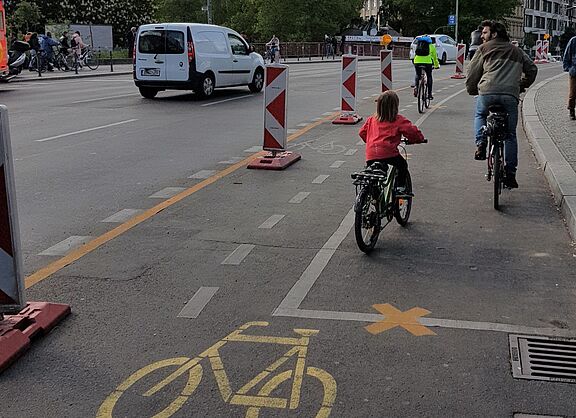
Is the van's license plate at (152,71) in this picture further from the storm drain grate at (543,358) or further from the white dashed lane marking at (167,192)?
the storm drain grate at (543,358)

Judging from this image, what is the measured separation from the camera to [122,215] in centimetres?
764

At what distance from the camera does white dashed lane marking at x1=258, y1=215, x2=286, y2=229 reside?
23.6ft

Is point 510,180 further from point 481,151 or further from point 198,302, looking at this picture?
point 198,302

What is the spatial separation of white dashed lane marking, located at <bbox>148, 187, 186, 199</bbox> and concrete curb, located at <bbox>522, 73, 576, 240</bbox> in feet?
13.2

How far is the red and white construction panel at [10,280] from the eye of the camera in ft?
14.1

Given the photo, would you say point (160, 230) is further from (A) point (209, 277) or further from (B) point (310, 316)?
(B) point (310, 316)

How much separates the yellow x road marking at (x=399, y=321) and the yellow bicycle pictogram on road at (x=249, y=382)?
1.56 ft

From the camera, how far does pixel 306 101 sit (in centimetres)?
2003

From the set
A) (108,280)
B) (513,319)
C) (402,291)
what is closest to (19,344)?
(108,280)

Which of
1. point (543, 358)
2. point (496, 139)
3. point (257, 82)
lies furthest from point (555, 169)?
point (257, 82)

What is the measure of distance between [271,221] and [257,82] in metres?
15.7

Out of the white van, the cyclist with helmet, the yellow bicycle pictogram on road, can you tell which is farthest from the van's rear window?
the yellow bicycle pictogram on road

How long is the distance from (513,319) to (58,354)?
2.73 metres

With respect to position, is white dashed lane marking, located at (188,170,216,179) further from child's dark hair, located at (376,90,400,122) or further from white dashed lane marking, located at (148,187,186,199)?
child's dark hair, located at (376,90,400,122)
